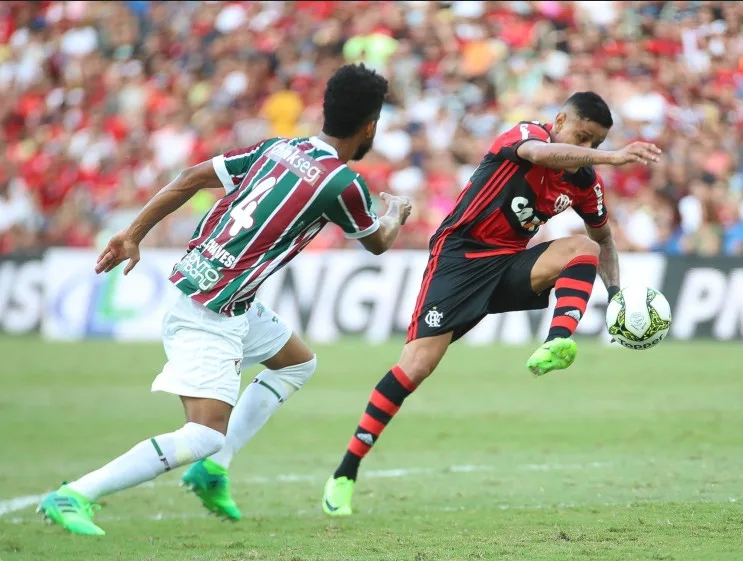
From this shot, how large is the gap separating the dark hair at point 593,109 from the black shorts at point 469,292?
0.82m

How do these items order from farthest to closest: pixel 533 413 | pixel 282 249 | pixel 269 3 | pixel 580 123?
1. pixel 269 3
2. pixel 533 413
3. pixel 580 123
4. pixel 282 249

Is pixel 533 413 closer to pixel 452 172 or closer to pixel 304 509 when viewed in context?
pixel 304 509

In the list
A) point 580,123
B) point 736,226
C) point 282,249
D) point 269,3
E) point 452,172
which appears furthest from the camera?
point 269,3

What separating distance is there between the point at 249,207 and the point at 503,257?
197cm

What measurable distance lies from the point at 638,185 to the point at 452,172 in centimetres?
285

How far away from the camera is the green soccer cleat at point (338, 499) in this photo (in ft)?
22.0

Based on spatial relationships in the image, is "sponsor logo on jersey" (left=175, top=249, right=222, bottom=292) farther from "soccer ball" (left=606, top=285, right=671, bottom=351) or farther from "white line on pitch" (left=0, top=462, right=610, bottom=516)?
"white line on pitch" (left=0, top=462, right=610, bottom=516)

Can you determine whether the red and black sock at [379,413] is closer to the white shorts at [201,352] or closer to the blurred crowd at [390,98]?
the white shorts at [201,352]

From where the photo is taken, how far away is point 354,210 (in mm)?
5754

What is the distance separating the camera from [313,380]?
14.2 metres

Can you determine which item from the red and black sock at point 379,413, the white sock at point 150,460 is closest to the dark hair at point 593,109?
the red and black sock at point 379,413

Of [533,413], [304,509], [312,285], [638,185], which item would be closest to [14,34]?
[312,285]

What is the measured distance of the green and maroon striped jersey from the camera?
5738mm

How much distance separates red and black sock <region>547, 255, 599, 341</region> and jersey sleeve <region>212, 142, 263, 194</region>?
1948mm
